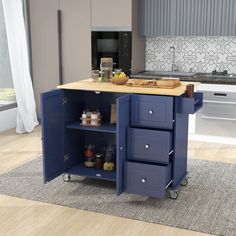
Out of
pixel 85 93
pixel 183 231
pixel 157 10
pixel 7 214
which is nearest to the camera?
pixel 183 231

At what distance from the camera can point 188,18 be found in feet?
17.3

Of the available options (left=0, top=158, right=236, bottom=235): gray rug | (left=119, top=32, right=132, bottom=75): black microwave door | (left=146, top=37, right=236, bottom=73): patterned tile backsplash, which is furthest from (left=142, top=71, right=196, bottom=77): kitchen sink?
(left=0, top=158, right=236, bottom=235): gray rug

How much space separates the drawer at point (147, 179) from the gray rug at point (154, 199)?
0.40 ft

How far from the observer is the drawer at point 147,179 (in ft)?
10.6

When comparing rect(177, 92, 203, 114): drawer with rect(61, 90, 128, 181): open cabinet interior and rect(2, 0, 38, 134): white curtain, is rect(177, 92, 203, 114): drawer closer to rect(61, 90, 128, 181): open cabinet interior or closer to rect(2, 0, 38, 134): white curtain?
rect(61, 90, 128, 181): open cabinet interior

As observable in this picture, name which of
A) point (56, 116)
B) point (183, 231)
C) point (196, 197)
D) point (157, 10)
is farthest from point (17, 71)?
point (183, 231)

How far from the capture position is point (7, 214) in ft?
10.4

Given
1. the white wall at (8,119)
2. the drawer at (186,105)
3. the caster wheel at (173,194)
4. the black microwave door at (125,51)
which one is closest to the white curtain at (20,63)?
the white wall at (8,119)

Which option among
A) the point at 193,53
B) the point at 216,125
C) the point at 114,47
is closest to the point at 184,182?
the point at 216,125

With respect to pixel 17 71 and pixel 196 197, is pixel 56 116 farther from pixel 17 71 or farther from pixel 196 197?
pixel 17 71

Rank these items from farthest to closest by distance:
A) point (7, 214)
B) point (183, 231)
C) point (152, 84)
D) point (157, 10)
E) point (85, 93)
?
point (157, 10) → point (85, 93) → point (152, 84) → point (7, 214) → point (183, 231)

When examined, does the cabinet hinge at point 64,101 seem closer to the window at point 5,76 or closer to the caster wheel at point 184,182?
the caster wheel at point 184,182

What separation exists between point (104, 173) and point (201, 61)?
8.67 feet

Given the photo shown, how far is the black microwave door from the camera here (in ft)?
17.4
